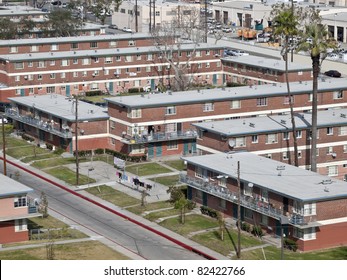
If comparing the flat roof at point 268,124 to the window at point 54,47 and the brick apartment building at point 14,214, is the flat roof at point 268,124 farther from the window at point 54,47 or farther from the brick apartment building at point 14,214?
the window at point 54,47

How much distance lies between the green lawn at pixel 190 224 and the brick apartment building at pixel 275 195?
75.9 inches

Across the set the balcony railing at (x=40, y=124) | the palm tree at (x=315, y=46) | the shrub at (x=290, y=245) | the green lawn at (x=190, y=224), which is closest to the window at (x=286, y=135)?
the palm tree at (x=315, y=46)

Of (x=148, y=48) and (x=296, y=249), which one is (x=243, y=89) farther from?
(x=296, y=249)

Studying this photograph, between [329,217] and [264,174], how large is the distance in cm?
773

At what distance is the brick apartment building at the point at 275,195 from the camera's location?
2813 inches

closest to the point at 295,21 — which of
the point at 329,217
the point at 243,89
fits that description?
the point at 243,89

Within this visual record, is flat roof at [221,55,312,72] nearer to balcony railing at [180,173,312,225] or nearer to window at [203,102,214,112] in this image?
window at [203,102,214,112]

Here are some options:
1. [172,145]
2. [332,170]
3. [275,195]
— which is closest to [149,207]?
[275,195]

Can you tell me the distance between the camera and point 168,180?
9019cm

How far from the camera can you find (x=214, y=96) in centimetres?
10738

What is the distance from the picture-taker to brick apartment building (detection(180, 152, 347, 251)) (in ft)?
234

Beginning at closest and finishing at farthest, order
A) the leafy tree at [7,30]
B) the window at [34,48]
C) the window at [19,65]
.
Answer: the window at [19,65], the window at [34,48], the leafy tree at [7,30]

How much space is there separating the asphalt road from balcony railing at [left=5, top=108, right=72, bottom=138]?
40.5 ft

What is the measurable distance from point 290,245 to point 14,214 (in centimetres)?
1816
